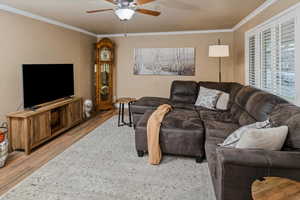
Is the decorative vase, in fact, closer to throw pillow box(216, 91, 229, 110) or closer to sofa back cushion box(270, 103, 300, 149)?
sofa back cushion box(270, 103, 300, 149)

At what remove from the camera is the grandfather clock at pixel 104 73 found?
6.27 meters

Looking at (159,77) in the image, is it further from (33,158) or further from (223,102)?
(33,158)

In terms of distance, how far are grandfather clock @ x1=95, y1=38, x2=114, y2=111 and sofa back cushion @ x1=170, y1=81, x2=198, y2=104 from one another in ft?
7.31

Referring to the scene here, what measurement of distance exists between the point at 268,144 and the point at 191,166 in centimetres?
130

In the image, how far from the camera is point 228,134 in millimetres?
2719

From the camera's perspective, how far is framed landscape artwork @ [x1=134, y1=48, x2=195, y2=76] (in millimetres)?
6188

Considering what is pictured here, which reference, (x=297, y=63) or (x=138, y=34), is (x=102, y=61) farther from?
(x=297, y=63)

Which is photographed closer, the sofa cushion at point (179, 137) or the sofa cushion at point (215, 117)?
the sofa cushion at point (179, 137)

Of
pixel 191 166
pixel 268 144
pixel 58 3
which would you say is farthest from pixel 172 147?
pixel 58 3

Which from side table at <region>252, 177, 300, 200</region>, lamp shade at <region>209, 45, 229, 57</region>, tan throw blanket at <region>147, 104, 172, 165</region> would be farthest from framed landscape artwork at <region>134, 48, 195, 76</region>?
side table at <region>252, 177, 300, 200</region>

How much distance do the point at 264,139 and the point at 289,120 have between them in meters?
0.42

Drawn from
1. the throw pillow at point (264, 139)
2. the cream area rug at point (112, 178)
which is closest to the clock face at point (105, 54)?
the cream area rug at point (112, 178)

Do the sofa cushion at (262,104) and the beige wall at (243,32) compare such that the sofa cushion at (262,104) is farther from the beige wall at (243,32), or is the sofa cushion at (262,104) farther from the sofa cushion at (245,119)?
the beige wall at (243,32)

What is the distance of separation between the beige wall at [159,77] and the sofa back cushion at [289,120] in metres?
3.89
